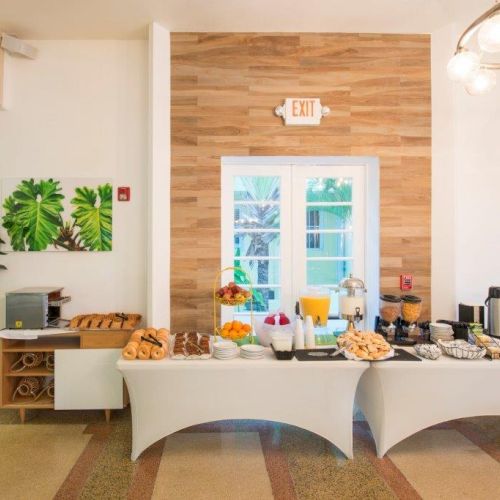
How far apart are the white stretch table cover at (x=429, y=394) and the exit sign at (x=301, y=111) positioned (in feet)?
6.98

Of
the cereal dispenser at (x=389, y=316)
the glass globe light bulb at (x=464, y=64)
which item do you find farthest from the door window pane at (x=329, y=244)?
the glass globe light bulb at (x=464, y=64)

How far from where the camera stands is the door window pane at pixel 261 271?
362 centimetres

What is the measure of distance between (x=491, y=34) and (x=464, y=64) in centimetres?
36

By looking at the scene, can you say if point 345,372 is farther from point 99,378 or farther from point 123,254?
point 123,254

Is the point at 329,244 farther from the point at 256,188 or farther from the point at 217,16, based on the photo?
the point at 217,16

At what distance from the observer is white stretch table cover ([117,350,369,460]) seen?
2527 mm

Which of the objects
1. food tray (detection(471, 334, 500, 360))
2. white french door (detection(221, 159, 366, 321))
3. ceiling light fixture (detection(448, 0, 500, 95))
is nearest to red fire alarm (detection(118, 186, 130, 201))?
white french door (detection(221, 159, 366, 321))

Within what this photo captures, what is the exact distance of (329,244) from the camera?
364 cm

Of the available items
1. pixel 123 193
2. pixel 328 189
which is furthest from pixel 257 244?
pixel 123 193

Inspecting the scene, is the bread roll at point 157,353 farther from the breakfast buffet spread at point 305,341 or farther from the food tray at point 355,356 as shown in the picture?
the food tray at point 355,356

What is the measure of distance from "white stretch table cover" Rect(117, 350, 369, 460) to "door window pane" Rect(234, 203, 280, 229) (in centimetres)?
142

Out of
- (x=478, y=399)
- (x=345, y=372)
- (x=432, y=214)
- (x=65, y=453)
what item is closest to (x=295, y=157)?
(x=432, y=214)

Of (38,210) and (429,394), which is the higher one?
(38,210)

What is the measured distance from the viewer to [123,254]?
141 inches
